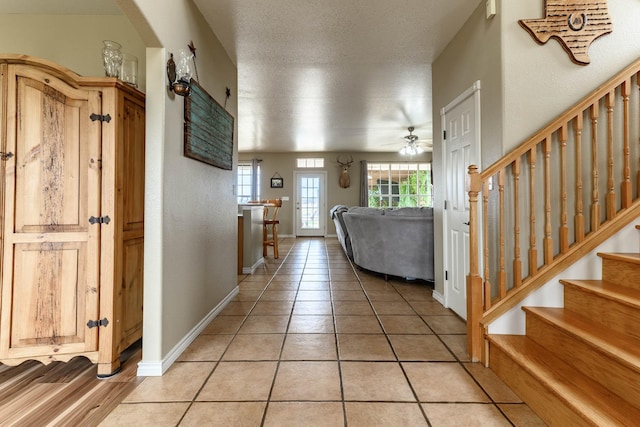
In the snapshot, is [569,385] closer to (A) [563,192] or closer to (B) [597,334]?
(B) [597,334]

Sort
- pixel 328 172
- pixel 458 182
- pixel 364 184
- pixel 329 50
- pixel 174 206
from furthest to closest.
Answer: pixel 328 172 → pixel 364 184 → pixel 329 50 → pixel 458 182 → pixel 174 206

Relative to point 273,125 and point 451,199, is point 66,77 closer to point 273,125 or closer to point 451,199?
point 451,199

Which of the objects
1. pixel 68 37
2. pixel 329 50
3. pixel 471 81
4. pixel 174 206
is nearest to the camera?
pixel 174 206

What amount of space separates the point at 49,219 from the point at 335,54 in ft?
8.97

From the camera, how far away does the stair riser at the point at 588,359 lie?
117 centimetres

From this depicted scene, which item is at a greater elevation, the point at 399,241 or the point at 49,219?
the point at 49,219

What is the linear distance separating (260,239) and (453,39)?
3747 millimetres

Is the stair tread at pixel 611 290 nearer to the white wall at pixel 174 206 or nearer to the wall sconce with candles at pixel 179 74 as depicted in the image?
the white wall at pixel 174 206

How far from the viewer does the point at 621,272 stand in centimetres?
165

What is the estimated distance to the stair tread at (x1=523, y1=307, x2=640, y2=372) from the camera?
1218 mm

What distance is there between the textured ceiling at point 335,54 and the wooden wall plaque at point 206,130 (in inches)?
27.3

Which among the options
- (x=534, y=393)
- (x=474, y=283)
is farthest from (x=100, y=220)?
(x=534, y=393)

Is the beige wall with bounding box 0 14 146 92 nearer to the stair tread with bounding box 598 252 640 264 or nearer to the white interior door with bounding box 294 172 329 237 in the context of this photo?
the stair tread with bounding box 598 252 640 264

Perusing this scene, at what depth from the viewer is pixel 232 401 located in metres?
1.47
